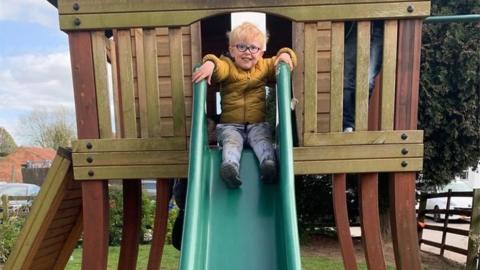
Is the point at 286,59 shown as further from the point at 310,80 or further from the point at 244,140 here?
the point at 244,140

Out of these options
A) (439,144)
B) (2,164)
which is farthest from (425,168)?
(2,164)

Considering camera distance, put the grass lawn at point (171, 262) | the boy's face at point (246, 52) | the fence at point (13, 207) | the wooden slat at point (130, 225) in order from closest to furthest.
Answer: the boy's face at point (246, 52)
the wooden slat at point (130, 225)
the grass lawn at point (171, 262)
the fence at point (13, 207)

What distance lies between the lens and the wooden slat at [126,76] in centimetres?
321

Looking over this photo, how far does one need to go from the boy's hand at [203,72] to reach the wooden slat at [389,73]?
4.10ft

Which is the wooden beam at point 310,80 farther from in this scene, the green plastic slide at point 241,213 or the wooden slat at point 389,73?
the wooden slat at point 389,73

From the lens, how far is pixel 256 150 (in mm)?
3191

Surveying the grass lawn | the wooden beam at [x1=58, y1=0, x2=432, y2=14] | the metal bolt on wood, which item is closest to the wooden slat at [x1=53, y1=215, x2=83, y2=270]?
the metal bolt on wood

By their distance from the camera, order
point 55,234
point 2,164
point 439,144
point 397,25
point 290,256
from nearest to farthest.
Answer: point 290,256, point 397,25, point 55,234, point 439,144, point 2,164

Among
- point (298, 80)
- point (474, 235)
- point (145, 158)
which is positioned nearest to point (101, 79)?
point (145, 158)

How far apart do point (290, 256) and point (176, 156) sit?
4.65 ft

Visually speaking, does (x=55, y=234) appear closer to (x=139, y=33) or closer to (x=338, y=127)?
(x=139, y=33)

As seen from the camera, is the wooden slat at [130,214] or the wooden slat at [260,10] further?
the wooden slat at [130,214]

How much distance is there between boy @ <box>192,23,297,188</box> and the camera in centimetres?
298

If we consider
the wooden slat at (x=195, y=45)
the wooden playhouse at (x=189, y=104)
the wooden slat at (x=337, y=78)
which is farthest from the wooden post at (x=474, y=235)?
the wooden slat at (x=195, y=45)
